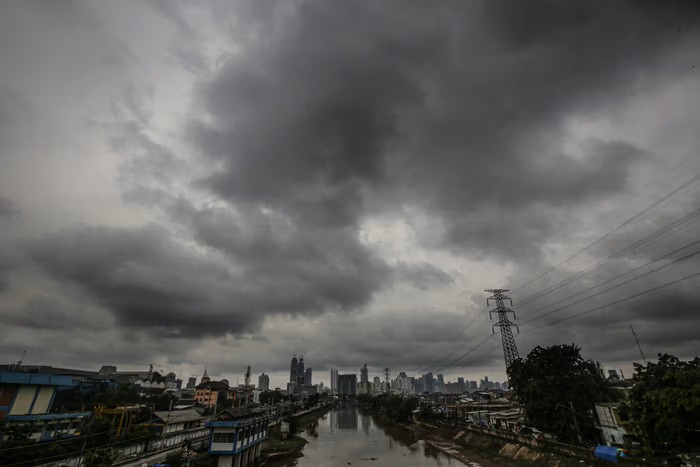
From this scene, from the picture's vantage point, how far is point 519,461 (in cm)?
4688

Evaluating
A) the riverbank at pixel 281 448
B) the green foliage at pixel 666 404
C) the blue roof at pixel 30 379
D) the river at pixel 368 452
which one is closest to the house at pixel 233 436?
the riverbank at pixel 281 448

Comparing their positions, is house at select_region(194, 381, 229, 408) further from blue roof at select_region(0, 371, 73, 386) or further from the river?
blue roof at select_region(0, 371, 73, 386)

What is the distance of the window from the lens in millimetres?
41250

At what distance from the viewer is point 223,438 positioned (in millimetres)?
41406

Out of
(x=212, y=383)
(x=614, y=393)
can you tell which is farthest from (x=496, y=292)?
(x=212, y=383)

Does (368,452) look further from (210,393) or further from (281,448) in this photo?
(210,393)

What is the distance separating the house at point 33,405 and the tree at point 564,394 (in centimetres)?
Result: 6345

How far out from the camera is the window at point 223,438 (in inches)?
1624

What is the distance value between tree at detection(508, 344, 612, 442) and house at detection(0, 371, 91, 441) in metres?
63.5

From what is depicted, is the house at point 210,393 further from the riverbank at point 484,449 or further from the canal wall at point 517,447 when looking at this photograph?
the canal wall at point 517,447

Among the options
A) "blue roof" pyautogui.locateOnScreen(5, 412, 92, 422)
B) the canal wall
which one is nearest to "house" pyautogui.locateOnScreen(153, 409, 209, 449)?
"blue roof" pyautogui.locateOnScreen(5, 412, 92, 422)

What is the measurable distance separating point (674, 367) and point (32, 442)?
223 feet

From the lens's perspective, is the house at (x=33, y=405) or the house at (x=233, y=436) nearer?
the house at (x=33, y=405)

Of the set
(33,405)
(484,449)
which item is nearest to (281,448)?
(484,449)
